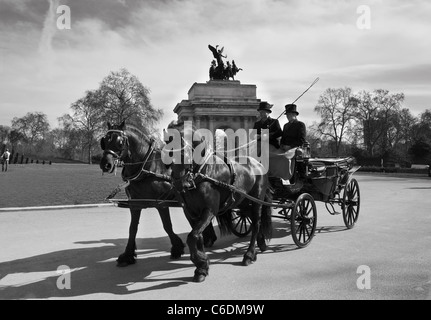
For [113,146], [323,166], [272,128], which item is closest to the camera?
[113,146]

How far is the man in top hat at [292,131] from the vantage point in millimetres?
7484

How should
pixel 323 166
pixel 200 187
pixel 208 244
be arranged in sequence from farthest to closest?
pixel 323 166, pixel 208 244, pixel 200 187

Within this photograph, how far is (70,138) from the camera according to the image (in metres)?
58.5

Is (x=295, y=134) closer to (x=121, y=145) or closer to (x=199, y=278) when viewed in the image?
(x=121, y=145)

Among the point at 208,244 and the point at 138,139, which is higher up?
the point at 138,139

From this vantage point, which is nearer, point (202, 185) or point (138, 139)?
point (202, 185)

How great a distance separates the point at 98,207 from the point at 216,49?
1736 inches

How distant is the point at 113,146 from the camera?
5.30 metres

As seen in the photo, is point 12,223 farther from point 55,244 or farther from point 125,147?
point 125,147

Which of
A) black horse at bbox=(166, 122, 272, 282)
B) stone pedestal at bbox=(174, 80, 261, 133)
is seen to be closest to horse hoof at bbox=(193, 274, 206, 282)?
black horse at bbox=(166, 122, 272, 282)

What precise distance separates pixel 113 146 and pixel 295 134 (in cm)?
384

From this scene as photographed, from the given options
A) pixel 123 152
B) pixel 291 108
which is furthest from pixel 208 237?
pixel 291 108

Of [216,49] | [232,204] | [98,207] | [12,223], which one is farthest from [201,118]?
[232,204]

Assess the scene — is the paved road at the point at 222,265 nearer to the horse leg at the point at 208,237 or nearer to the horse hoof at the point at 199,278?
the horse hoof at the point at 199,278
